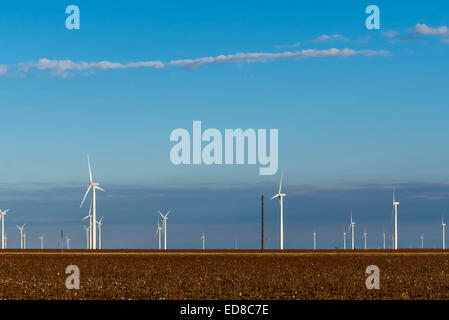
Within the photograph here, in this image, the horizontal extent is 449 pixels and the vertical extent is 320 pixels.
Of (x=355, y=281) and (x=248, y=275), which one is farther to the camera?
(x=248, y=275)

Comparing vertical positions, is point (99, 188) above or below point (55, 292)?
above

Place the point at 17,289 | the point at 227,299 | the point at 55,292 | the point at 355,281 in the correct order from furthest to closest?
the point at 355,281 → the point at 17,289 → the point at 55,292 → the point at 227,299

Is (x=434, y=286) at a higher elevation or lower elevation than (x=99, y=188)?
lower

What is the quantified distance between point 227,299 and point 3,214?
143984mm

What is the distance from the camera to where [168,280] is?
50062 millimetres

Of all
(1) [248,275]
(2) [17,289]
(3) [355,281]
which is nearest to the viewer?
(2) [17,289]
